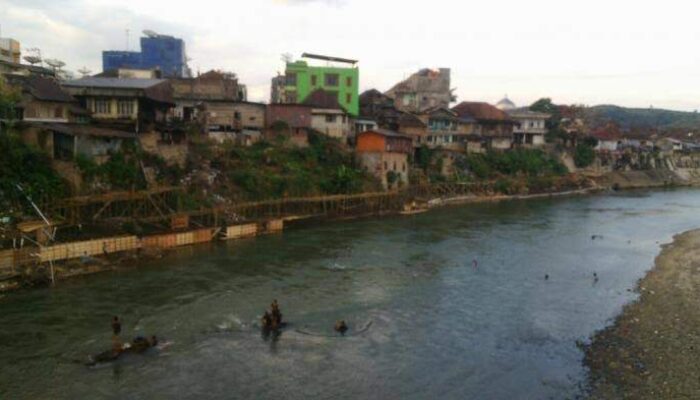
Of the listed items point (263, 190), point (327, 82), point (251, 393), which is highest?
point (327, 82)

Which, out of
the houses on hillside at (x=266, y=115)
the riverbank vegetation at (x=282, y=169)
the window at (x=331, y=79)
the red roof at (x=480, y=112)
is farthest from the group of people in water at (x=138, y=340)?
the red roof at (x=480, y=112)

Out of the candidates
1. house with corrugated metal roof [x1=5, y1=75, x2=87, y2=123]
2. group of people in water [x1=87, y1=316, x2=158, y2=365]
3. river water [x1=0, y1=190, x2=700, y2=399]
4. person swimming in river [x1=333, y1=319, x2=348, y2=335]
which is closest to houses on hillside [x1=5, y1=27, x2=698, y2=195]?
house with corrugated metal roof [x1=5, y1=75, x2=87, y2=123]

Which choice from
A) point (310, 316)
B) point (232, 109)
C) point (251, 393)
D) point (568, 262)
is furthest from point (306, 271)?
point (232, 109)

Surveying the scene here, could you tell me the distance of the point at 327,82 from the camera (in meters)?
77.3

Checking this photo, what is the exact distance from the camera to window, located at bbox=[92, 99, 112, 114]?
49.1m

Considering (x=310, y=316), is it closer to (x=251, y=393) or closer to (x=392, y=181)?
(x=251, y=393)

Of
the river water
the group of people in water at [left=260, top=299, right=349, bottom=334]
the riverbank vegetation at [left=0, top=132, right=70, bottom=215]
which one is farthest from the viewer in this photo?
the riverbank vegetation at [left=0, top=132, right=70, bottom=215]

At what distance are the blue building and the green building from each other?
63.6 ft

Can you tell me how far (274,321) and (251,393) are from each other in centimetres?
632

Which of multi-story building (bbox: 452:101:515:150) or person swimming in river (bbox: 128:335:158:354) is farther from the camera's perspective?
multi-story building (bbox: 452:101:515:150)

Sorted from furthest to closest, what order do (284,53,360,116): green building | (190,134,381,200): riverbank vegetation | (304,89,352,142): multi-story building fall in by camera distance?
(284,53,360,116): green building → (304,89,352,142): multi-story building → (190,134,381,200): riverbank vegetation

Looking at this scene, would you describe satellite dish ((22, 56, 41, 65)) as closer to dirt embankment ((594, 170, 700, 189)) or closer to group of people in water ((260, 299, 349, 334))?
group of people in water ((260, 299, 349, 334))

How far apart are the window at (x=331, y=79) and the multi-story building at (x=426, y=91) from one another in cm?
1940

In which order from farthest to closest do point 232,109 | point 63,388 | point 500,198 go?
point 500,198
point 232,109
point 63,388
